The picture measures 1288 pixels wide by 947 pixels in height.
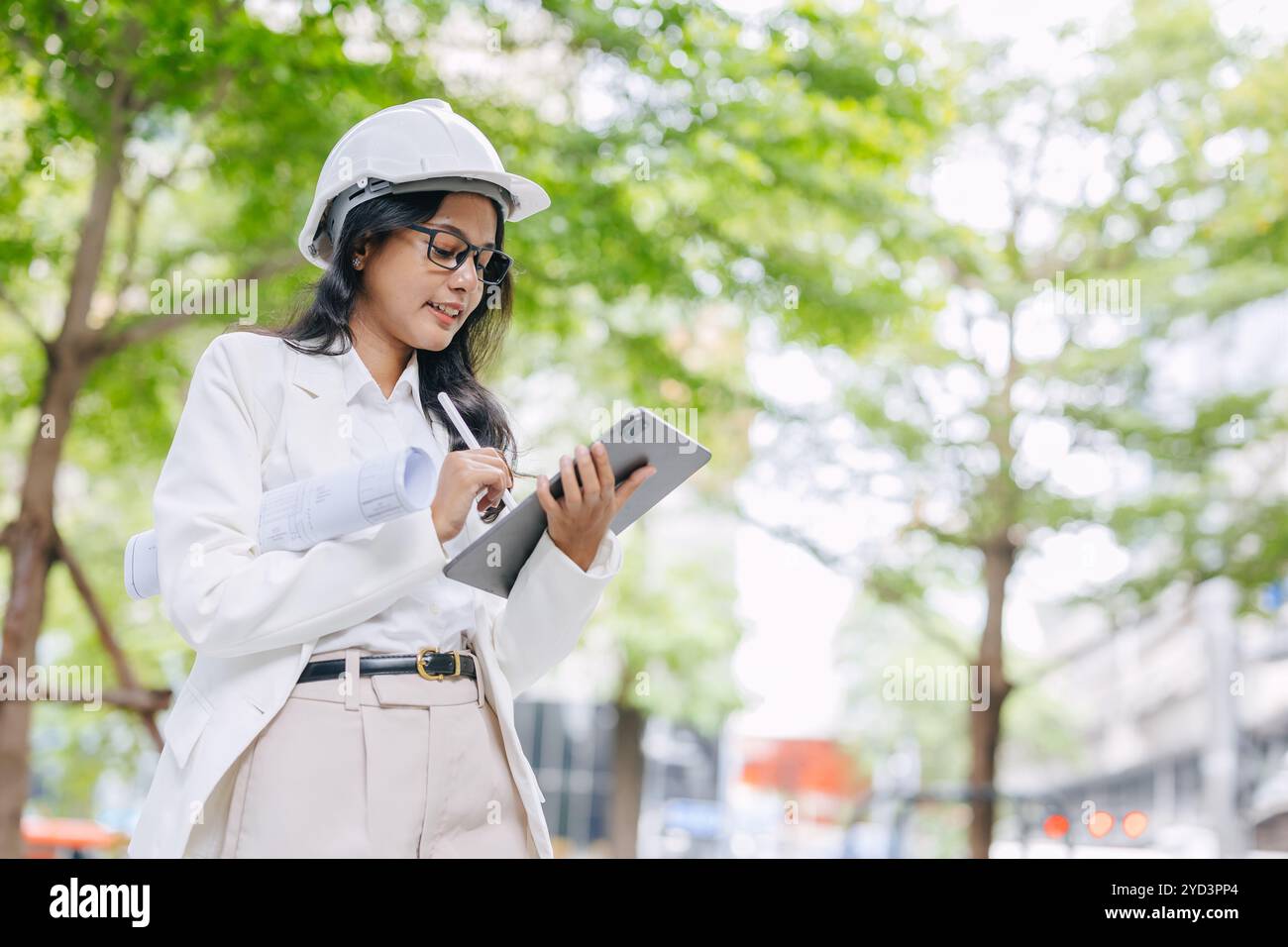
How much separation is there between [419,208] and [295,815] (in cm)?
88

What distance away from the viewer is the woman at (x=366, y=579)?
179 cm

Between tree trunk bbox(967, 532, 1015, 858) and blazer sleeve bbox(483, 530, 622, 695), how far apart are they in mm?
9355

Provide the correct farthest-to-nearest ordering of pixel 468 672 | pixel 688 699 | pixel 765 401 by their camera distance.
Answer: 1. pixel 688 699
2. pixel 765 401
3. pixel 468 672

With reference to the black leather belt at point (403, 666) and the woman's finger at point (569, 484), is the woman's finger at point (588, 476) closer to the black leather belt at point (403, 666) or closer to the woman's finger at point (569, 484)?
the woman's finger at point (569, 484)

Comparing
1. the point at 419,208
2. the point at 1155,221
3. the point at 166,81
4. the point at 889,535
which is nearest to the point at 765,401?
the point at 889,535

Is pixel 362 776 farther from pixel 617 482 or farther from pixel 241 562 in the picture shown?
pixel 617 482

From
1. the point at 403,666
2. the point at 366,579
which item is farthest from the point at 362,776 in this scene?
the point at 366,579

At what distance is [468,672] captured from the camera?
194 centimetres

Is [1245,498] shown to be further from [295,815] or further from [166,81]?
[295,815]

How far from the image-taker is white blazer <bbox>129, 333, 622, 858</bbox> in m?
1.76

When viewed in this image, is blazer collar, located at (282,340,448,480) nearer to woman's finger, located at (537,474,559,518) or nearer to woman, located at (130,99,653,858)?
woman, located at (130,99,653,858)

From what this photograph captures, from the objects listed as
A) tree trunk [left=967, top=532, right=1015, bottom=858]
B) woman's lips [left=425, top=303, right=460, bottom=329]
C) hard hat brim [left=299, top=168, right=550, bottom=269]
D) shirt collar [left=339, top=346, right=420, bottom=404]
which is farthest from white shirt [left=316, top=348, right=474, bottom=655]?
tree trunk [left=967, top=532, right=1015, bottom=858]

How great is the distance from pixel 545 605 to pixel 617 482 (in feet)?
0.75

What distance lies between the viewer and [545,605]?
2.01 metres
